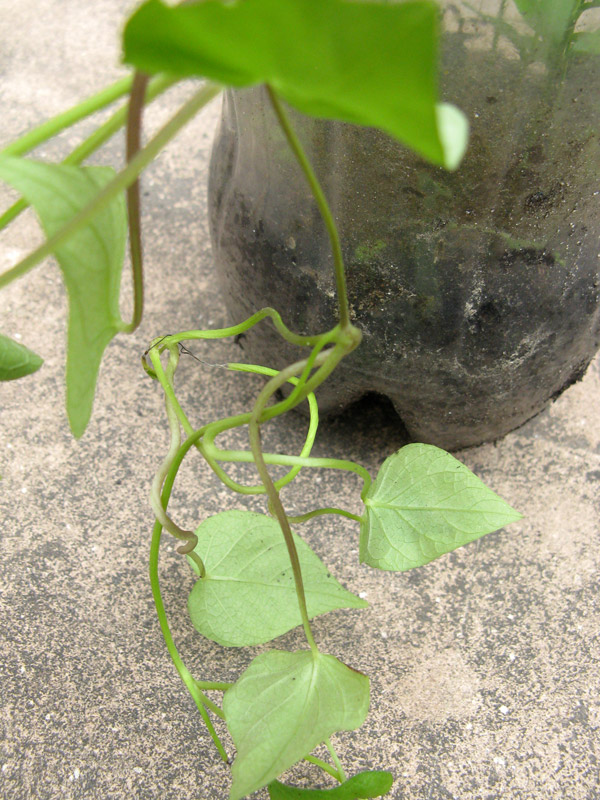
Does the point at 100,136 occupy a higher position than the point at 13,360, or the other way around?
the point at 100,136

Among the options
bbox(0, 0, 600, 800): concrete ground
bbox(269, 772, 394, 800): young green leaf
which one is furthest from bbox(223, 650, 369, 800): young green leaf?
bbox(0, 0, 600, 800): concrete ground

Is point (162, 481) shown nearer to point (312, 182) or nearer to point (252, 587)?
point (252, 587)

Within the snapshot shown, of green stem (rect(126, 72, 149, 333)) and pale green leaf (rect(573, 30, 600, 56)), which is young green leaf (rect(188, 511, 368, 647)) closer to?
green stem (rect(126, 72, 149, 333))

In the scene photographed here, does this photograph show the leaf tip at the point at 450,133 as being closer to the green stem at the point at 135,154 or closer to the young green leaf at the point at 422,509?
the green stem at the point at 135,154

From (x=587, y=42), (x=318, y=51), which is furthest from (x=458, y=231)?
(x=318, y=51)

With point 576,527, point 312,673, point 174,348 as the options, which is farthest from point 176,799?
point 576,527

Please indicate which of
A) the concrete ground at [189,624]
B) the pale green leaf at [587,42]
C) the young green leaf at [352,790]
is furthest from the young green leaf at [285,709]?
the pale green leaf at [587,42]
